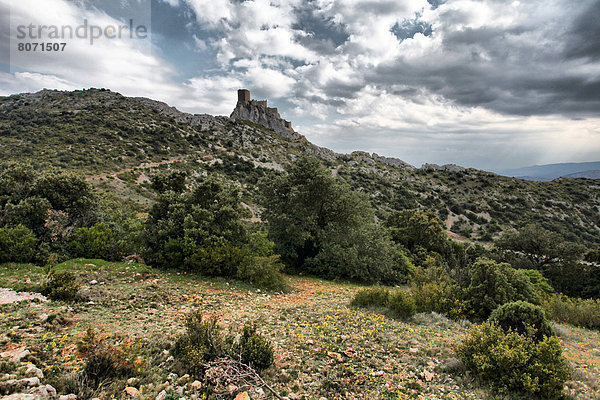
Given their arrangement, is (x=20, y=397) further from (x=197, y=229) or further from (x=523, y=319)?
(x=523, y=319)

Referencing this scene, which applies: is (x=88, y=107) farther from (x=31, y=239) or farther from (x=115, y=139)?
(x=31, y=239)

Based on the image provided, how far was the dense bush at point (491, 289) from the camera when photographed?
9.16m

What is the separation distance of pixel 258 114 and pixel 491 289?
109406 millimetres

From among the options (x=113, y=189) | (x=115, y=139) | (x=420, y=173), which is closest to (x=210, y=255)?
(x=113, y=189)

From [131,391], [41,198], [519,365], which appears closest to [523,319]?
[519,365]

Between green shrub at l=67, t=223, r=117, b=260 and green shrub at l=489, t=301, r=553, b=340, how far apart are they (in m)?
12.2

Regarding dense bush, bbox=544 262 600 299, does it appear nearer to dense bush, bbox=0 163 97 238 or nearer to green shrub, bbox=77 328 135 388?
green shrub, bbox=77 328 135 388

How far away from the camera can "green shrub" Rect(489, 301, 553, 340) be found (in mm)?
6273

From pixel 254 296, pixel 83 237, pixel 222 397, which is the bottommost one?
pixel 254 296

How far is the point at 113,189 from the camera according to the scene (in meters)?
34.1

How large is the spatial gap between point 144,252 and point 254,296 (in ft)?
15.8

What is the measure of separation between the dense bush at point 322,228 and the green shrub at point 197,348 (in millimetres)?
9700

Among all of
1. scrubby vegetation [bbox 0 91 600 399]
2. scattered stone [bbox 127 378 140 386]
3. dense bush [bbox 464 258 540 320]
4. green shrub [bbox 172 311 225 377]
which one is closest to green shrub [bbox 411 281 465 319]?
scrubby vegetation [bbox 0 91 600 399]

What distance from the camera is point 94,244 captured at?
1023 cm
